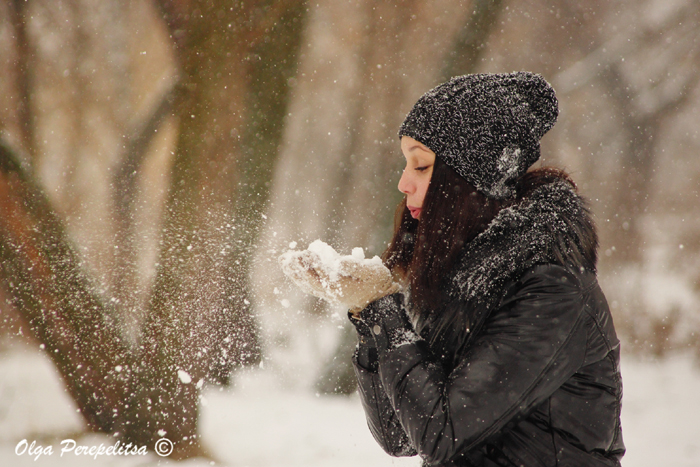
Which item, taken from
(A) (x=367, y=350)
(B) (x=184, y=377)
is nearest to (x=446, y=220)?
(A) (x=367, y=350)

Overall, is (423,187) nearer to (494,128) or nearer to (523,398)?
(494,128)

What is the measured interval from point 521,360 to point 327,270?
451mm

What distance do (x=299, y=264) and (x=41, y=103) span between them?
1.92 meters

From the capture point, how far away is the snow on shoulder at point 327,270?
1.05 meters

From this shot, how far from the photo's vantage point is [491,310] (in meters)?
0.94

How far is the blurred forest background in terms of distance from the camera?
7.52 ft

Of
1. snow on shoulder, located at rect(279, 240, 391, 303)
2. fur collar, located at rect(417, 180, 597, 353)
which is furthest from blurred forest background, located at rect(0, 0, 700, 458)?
fur collar, located at rect(417, 180, 597, 353)

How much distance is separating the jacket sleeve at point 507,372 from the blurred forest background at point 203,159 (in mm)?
1751

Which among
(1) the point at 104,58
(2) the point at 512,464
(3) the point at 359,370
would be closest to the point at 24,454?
(1) the point at 104,58

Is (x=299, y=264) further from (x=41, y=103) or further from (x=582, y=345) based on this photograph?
(x=41, y=103)

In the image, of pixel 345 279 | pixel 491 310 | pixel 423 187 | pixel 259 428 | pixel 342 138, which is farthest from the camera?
pixel 342 138

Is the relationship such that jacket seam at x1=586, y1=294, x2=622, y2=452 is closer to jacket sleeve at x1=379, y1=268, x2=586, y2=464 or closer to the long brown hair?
jacket sleeve at x1=379, y1=268, x2=586, y2=464

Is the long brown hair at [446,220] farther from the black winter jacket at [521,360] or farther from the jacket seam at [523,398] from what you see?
the jacket seam at [523,398]

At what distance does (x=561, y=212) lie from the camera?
97cm
